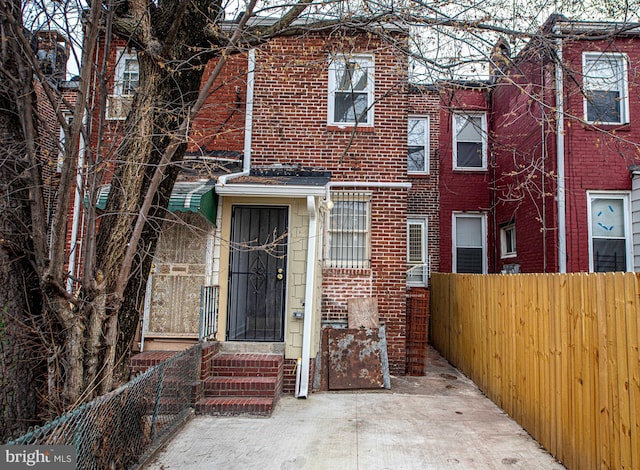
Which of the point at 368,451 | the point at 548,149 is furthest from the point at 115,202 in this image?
the point at 548,149

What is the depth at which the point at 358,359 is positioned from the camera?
272 inches

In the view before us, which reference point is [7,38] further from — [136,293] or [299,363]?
[299,363]

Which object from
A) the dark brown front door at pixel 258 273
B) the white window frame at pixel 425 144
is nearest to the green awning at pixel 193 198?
the dark brown front door at pixel 258 273

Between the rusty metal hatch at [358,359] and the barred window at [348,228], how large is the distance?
1311 mm

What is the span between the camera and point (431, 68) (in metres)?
5.58

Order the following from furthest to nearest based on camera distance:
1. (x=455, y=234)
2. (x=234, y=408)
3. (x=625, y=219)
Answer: (x=455, y=234) → (x=625, y=219) → (x=234, y=408)

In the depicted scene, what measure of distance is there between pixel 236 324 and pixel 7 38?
4.93 m

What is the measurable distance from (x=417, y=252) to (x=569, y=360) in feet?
24.8

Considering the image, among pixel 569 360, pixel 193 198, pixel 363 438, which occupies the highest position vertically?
pixel 193 198

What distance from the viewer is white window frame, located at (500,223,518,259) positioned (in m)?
11.1

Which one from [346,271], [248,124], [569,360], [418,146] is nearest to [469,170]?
[418,146]

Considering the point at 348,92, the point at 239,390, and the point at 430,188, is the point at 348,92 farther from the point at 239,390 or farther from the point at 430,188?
the point at 239,390

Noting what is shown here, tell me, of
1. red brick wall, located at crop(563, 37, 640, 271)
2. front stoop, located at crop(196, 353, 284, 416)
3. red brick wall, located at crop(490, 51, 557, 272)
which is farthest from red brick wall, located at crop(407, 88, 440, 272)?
front stoop, located at crop(196, 353, 284, 416)

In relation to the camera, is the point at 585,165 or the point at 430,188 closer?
the point at 585,165
